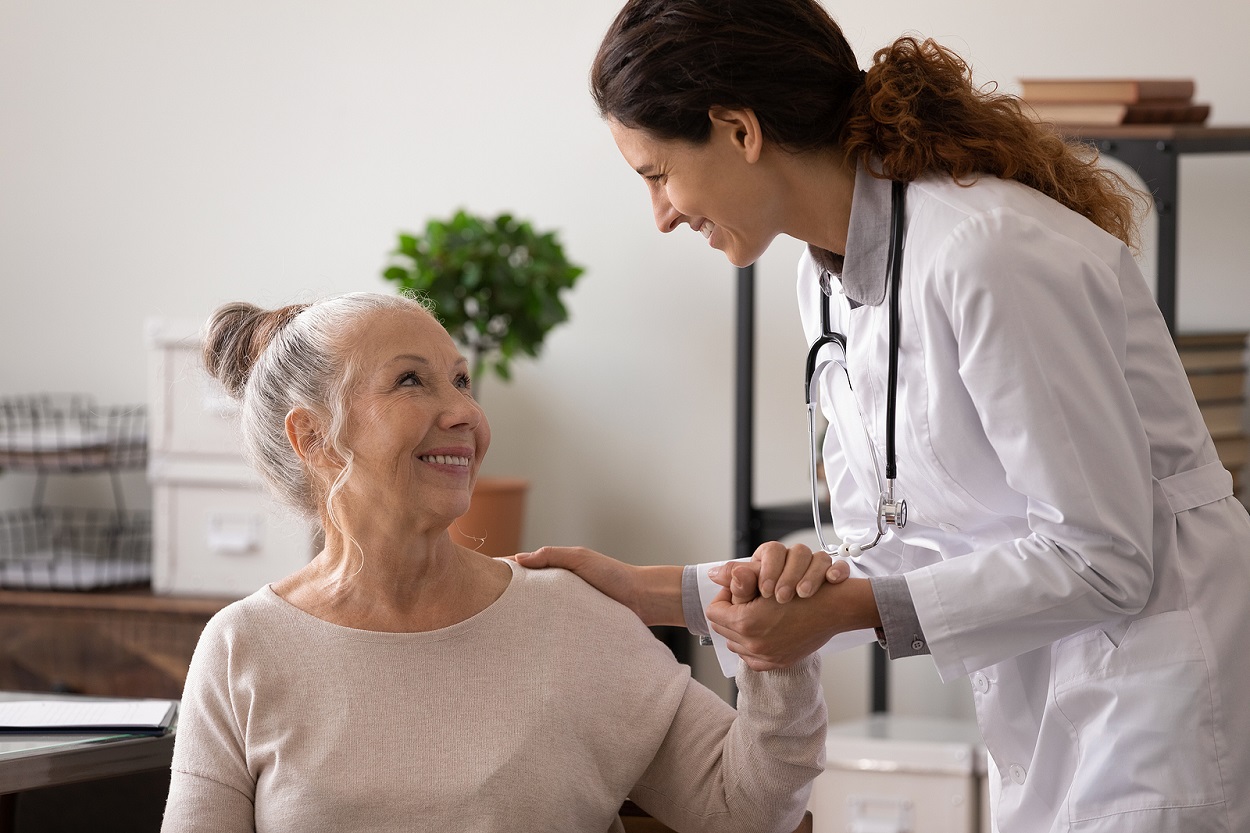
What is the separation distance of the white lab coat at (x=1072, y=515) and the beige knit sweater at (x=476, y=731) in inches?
8.7

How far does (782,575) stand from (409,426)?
45 cm

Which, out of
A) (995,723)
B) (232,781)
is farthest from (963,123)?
(232,781)

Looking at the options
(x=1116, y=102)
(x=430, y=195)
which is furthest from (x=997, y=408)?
(x=430, y=195)

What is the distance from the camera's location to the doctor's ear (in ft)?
4.09

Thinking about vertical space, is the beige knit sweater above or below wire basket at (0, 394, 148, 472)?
below

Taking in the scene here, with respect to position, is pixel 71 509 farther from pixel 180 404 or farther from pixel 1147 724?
pixel 1147 724

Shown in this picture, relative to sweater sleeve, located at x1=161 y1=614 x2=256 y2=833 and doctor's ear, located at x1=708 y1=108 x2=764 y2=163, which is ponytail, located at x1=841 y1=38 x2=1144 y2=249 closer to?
doctor's ear, located at x1=708 y1=108 x2=764 y2=163

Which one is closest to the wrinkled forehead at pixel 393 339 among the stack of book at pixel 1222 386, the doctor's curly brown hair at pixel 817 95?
the doctor's curly brown hair at pixel 817 95

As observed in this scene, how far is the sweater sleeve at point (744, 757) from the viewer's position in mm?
1317

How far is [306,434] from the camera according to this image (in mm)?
1497

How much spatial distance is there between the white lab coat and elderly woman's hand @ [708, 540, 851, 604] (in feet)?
0.26

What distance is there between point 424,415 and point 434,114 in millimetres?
1860

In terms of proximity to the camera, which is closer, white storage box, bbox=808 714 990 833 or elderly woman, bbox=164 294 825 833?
elderly woman, bbox=164 294 825 833

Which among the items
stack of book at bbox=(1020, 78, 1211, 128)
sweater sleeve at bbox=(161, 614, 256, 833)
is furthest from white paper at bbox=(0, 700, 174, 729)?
stack of book at bbox=(1020, 78, 1211, 128)
